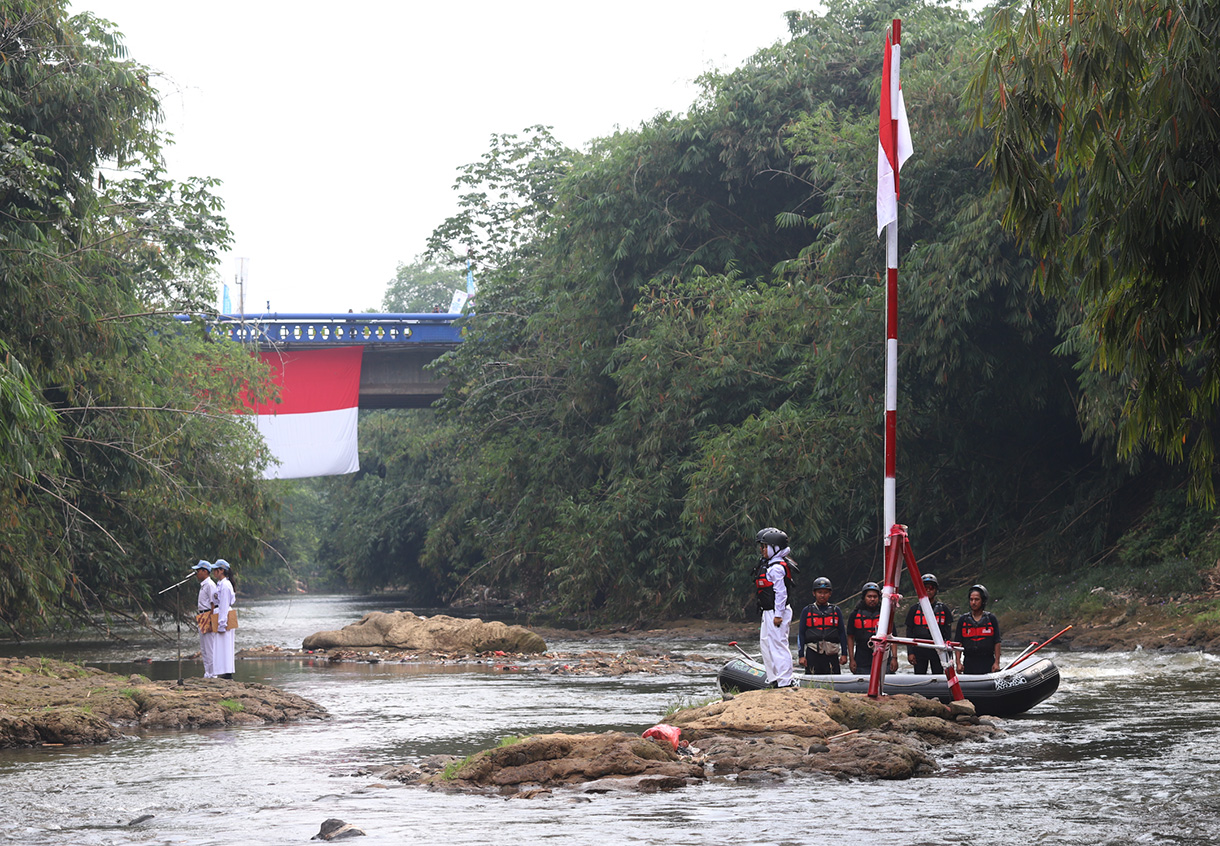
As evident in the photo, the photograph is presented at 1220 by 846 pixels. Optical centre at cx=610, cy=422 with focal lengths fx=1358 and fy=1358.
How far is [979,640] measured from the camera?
14695 mm

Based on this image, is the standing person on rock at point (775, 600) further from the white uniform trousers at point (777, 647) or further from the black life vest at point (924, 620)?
the black life vest at point (924, 620)

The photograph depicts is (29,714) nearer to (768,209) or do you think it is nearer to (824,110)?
(824,110)

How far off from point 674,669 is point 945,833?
43.5 ft

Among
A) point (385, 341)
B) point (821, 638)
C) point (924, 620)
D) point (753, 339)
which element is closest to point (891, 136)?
point (924, 620)

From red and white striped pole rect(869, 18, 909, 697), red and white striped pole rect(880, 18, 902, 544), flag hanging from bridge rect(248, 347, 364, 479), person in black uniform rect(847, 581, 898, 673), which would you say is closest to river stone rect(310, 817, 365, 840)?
red and white striped pole rect(869, 18, 909, 697)

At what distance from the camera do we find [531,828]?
8.42 metres

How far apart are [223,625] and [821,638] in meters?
7.94

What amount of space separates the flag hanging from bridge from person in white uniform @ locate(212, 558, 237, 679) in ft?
77.2

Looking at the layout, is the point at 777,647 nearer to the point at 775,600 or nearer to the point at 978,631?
the point at 775,600

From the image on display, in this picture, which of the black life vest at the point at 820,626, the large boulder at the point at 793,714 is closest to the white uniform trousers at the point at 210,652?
the large boulder at the point at 793,714

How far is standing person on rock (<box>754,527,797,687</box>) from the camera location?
1373 cm

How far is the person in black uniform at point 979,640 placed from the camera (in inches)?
576

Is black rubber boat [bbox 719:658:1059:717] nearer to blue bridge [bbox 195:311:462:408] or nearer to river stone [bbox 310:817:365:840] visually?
river stone [bbox 310:817:365:840]

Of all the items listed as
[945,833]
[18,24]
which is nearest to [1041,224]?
[945,833]
